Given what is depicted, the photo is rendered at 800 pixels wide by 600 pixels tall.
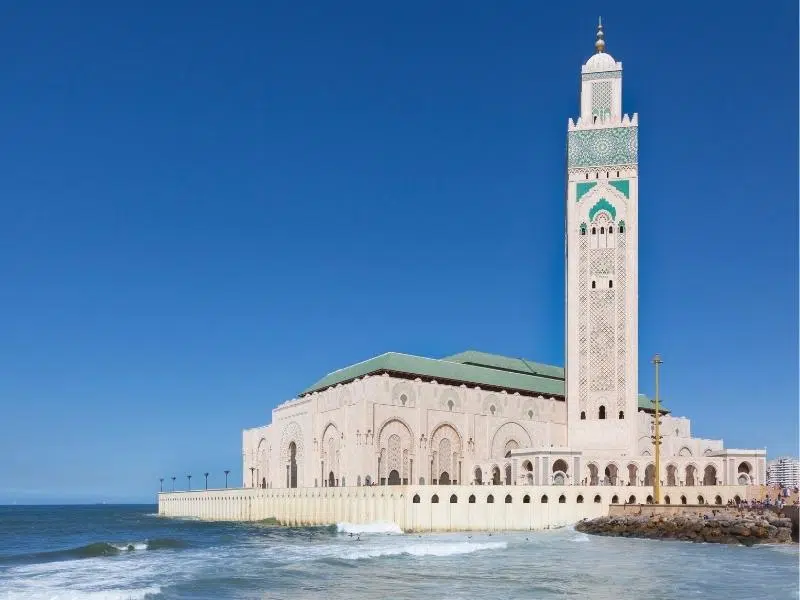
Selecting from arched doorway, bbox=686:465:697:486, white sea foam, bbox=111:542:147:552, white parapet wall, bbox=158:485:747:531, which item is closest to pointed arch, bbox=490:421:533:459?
arched doorway, bbox=686:465:697:486

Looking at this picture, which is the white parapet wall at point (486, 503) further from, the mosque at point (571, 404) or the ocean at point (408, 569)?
the mosque at point (571, 404)

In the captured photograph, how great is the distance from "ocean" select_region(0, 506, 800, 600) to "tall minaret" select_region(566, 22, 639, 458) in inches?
524

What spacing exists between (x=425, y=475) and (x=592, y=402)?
12.0 m

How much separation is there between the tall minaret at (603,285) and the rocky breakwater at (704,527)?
1336 cm

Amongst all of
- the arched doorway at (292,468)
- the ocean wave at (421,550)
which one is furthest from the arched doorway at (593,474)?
the arched doorway at (292,468)

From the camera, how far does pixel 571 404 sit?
198ft

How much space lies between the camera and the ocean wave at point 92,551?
4231 centimetres

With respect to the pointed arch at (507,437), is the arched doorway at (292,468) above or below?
below

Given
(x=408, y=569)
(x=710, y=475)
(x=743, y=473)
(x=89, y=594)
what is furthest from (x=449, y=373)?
(x=89, y=594)

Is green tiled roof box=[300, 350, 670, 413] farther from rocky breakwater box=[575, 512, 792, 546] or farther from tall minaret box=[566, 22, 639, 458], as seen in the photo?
rocky breakwater box=[575, 512, 792, 546]

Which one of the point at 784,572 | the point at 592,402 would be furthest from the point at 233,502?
the point at 784,572

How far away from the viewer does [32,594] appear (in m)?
28.0

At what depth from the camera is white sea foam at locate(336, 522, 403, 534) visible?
4906 cm

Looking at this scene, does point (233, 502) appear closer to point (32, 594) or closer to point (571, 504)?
point (571, 504)
